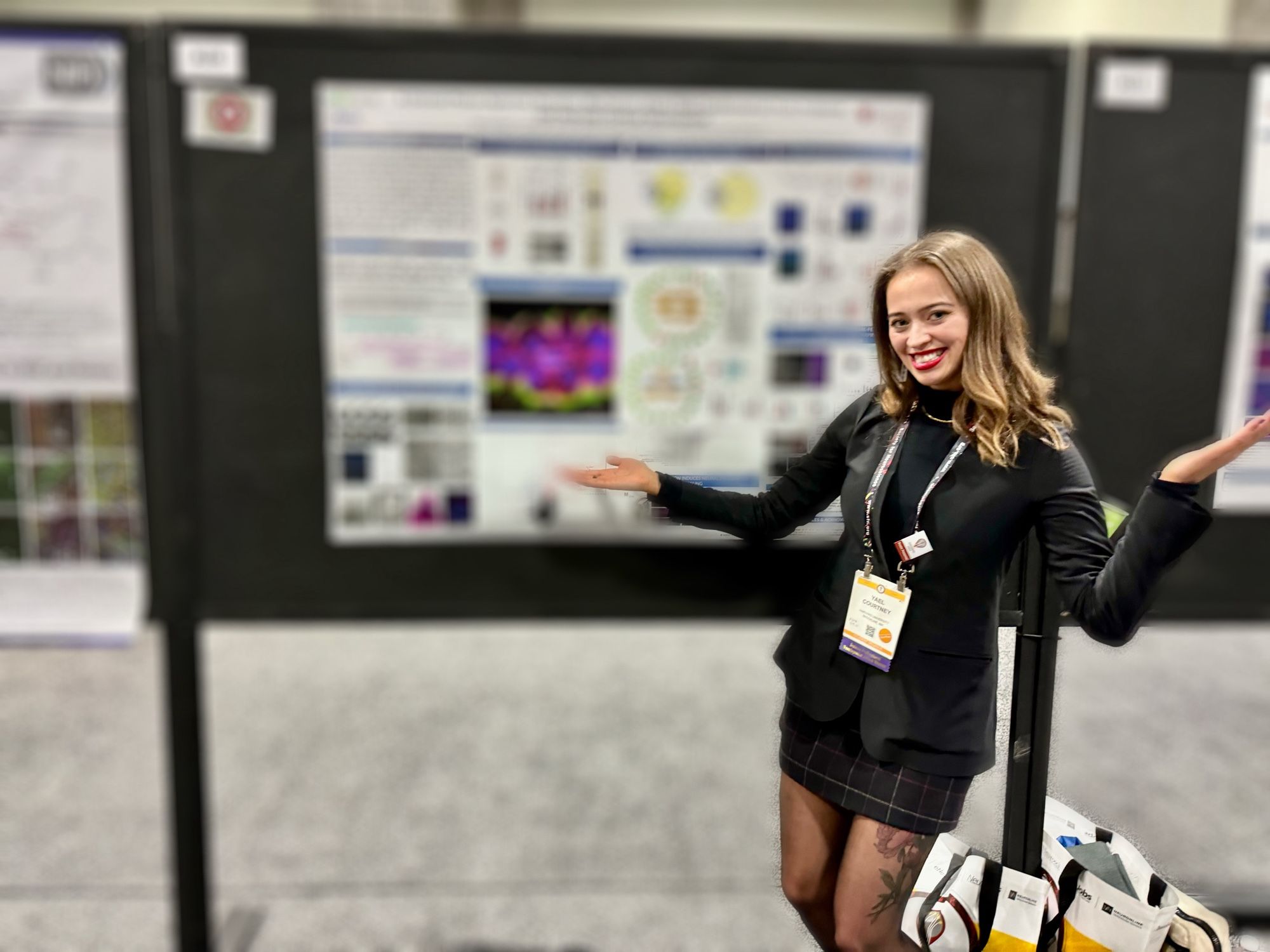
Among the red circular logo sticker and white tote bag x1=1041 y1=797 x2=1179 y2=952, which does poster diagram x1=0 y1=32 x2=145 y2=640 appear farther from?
white tote bag x1=1041 y1=797 x2=1179 y2=952

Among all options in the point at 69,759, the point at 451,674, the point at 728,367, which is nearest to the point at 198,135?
the point at 728,367

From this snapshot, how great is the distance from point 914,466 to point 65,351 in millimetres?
1485

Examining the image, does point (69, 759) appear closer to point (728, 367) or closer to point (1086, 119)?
point (728, 367)

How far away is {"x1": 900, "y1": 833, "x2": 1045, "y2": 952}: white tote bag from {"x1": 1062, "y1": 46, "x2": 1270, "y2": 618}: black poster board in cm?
105

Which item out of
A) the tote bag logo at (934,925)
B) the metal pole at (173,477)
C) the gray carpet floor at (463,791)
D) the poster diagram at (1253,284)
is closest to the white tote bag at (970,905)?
the tote bag logo at (934,925)

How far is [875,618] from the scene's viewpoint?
190 millimetres

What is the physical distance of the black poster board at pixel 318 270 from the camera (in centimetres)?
120

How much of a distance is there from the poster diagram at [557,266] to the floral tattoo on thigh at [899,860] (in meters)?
0.86

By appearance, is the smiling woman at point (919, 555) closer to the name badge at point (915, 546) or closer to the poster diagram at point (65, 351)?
the name badge at point (915, 546)

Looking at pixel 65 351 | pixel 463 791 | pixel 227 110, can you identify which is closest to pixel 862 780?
pixel 227 110

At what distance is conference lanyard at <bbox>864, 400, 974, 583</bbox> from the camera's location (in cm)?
19

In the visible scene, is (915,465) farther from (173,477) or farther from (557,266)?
(173,477)

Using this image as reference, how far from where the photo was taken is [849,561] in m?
0.20

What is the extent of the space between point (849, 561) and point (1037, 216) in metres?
1.23
